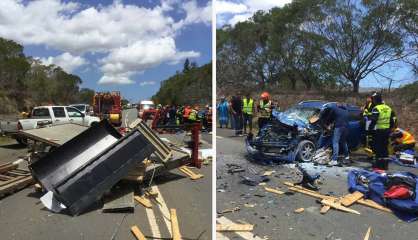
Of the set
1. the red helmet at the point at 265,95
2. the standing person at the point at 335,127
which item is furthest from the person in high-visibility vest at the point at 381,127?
the red helmet at the point at 265,95

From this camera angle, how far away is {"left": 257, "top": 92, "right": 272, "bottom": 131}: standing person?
3.87 metres

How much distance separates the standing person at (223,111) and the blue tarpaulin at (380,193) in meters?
1.32

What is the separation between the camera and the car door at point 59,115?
2785 mm

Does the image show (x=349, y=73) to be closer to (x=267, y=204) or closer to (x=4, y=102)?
(x=267, y=204)

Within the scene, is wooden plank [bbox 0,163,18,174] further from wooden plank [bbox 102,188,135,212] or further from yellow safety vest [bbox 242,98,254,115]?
yellow safety vest [bbox 242,98,254,115]

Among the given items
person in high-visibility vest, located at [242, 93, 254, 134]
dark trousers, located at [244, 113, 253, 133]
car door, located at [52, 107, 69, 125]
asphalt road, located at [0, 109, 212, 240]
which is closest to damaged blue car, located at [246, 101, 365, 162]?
dark trousers, located at [244, 113, 253, 133]

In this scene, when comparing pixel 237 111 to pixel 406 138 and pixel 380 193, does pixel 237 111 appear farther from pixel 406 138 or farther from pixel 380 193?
pixel 406 138

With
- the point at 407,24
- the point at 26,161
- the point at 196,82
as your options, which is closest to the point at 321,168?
the point at 407,24

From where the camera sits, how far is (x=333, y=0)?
3955mm

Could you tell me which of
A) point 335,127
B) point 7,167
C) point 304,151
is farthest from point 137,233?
point 335,127

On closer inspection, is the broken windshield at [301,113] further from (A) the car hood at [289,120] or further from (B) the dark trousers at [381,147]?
(B) the dark trousers at [381,147]

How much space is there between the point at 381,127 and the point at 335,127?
0.44 metres

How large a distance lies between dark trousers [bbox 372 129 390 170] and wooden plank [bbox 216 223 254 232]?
6.03ft

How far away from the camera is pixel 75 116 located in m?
2.72
